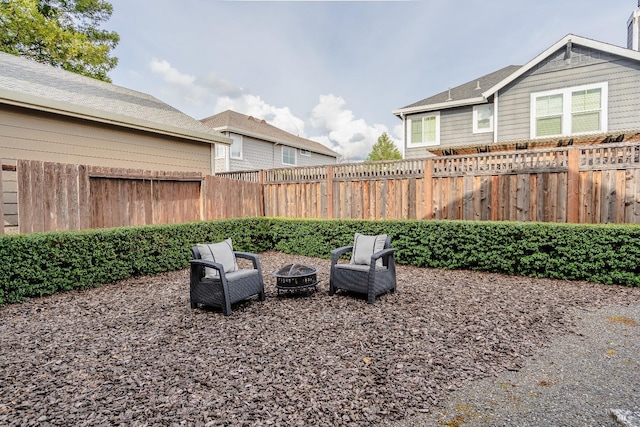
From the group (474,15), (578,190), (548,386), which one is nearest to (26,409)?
(548,386)

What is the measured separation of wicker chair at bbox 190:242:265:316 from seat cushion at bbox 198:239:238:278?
14mm

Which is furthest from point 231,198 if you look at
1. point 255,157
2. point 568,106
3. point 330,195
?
point 568,106

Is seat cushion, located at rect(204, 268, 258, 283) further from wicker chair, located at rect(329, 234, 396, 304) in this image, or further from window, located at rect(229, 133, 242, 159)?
window, located at rect(229, 133, 242, 159)

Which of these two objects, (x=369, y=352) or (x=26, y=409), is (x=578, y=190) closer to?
(x=369, y=352)

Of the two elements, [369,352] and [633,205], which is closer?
[369,352]

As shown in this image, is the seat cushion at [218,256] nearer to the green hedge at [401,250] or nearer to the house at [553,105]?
the green hedge at [401,250]

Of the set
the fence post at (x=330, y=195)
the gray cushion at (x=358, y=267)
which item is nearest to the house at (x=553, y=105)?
the fence post at (x=330, y=195)

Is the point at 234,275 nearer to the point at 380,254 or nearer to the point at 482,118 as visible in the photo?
the point at 380,254

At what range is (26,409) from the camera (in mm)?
2203

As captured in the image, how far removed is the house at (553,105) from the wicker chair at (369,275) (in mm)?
6969

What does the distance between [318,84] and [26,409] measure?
1354cm

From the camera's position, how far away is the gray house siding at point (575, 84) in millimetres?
8711

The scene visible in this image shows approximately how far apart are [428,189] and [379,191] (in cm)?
116

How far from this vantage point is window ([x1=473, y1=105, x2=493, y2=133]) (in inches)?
431
